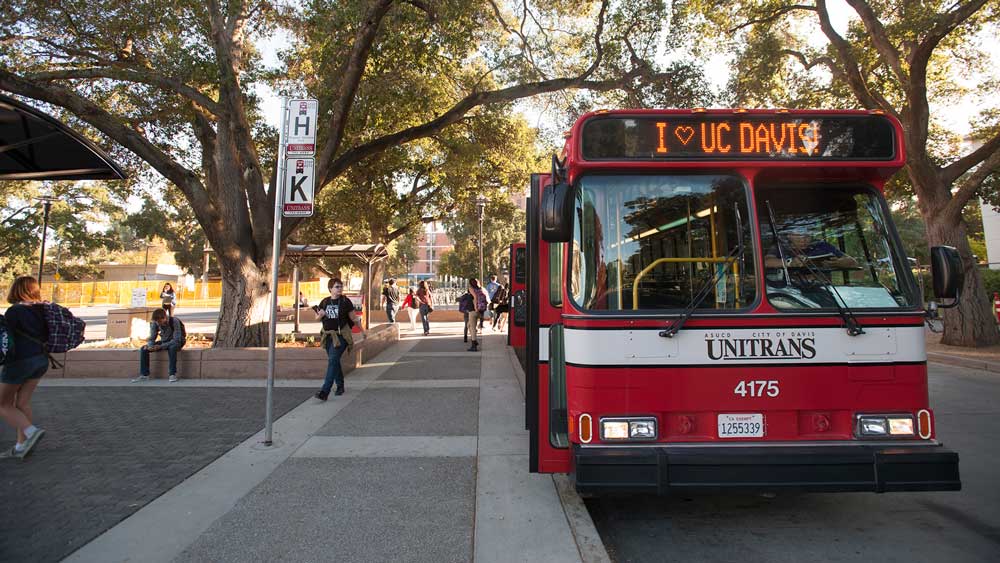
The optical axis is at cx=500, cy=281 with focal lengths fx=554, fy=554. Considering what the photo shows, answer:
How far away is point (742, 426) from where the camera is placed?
347 centimetres

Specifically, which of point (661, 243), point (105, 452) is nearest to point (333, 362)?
point (105, 452)

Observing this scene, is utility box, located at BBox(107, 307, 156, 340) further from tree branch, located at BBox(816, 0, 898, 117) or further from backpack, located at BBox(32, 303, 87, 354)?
tree branch, located at BBox(816, 0, 898, 117)

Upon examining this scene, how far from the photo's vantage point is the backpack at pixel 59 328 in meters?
5.19

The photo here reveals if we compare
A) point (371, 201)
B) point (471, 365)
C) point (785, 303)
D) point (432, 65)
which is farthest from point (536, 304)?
point (371, 201)

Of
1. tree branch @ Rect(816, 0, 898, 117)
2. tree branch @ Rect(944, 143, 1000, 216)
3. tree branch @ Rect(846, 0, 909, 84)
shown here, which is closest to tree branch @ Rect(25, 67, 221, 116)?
tree branch @ Rect(816, 0, 898, 117)

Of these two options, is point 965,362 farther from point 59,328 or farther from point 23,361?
point 23,361

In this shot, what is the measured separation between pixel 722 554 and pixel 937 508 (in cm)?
209

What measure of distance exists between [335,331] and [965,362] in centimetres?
1240

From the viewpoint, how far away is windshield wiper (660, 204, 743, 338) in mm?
3436

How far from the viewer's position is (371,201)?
22.9m

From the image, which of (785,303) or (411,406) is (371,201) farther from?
(785,303)

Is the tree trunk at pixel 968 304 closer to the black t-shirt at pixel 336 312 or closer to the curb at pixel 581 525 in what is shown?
the curb at pixel 581 525

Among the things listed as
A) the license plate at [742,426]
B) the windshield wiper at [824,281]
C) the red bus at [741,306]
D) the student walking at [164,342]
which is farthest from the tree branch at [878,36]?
the student walking at [164,342]

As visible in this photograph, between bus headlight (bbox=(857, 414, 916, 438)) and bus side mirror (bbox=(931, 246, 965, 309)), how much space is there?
920 millimetres
